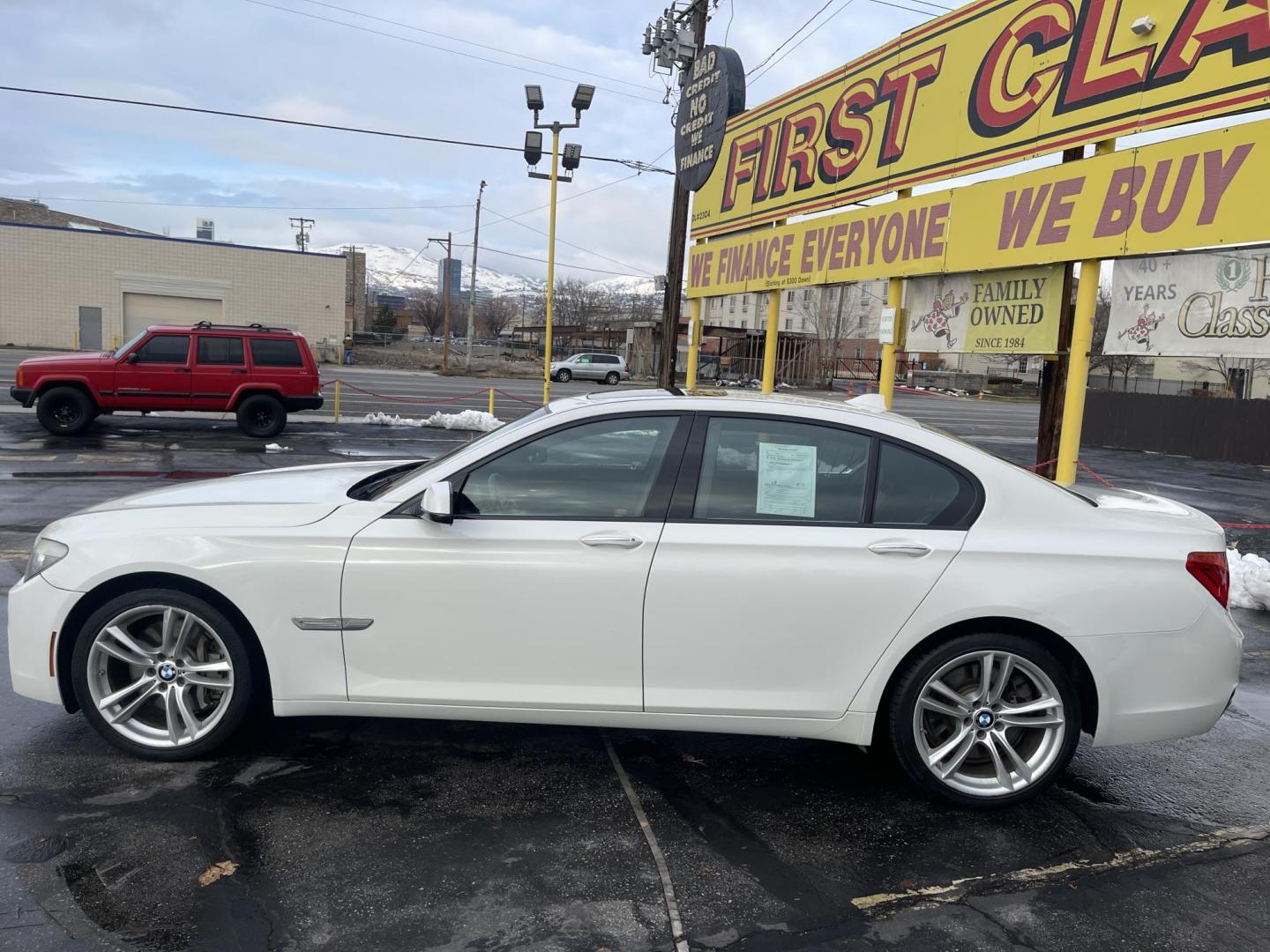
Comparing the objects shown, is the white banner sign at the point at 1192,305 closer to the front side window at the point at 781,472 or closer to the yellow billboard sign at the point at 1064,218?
the yellow billboard sign at the point at 1064,218

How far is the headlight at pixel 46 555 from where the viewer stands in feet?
12.0

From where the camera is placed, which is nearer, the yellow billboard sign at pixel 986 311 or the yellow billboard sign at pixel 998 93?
the yellow billboard sign at pixel 998 93

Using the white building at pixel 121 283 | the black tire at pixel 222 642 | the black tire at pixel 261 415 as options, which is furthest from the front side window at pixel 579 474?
the white building at pixel 121 283

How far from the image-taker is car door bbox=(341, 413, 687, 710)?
11.5ft

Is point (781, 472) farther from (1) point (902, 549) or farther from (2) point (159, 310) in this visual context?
(2) point (159, 310)

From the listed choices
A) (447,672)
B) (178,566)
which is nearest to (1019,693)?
(447,672)

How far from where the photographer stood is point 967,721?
11.8 feet

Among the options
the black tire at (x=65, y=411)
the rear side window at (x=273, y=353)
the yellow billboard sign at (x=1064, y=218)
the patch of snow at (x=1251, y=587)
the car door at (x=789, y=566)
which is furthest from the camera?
the rear side window at (x=273, y=353)

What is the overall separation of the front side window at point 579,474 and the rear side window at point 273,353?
1420 centimetres

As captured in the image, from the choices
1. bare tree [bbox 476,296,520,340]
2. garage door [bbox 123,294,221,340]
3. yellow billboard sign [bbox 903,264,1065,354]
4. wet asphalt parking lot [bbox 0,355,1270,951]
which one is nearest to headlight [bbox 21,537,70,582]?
wet asphalt parking lot [bbox 0,355,1270,951]

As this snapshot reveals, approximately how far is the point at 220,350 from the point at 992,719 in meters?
15.6

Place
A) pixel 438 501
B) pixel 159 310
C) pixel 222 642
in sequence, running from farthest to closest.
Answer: pixel 159 310, pixel 222 642, pixel 438 501

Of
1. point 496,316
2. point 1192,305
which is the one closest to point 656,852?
point 1192,305

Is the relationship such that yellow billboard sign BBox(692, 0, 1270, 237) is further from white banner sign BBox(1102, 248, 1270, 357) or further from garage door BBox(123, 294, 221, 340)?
garage door BBox(123, 294, 221, 340)
